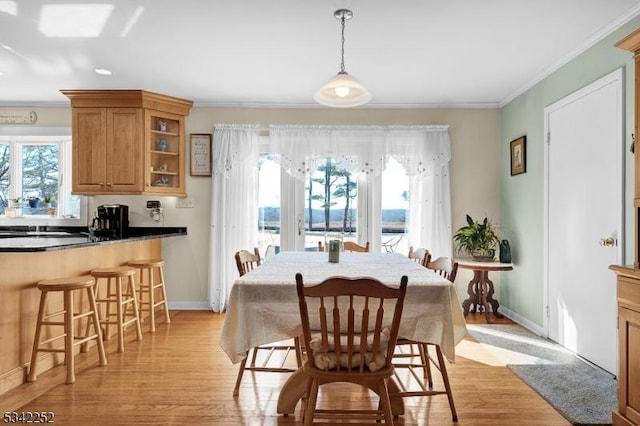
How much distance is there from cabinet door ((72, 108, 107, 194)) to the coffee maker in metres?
0.23

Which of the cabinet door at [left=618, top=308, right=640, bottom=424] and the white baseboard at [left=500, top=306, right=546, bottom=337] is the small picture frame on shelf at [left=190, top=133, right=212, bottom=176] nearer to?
the white baseboard at [left=500, top=306, right=546, bottom=337]

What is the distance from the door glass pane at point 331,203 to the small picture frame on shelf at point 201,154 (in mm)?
1224

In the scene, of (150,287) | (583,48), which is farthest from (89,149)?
(583,48)

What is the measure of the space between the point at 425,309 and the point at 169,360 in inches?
84.9

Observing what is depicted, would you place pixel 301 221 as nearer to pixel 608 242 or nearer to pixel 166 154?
pixel 166 154

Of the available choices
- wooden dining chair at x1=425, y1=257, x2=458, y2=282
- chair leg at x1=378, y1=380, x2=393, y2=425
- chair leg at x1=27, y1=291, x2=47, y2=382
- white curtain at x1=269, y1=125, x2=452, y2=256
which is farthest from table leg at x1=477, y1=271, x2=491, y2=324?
chair leg at x1=27, y1=291, x2=47, y2=382

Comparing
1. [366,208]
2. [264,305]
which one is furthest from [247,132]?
[264,305]

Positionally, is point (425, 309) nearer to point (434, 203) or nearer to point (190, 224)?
point (434, 203)

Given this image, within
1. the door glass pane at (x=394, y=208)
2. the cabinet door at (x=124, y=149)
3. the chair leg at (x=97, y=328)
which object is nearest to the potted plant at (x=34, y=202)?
the cabinet door at (x=124, y=149)

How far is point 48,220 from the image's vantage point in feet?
16.4

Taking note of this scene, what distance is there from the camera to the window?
502cm

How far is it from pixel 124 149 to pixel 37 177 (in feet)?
4.77

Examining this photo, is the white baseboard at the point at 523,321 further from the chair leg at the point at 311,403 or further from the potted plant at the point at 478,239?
the chair leg at the point at 311,403

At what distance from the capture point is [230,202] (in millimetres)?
4824
